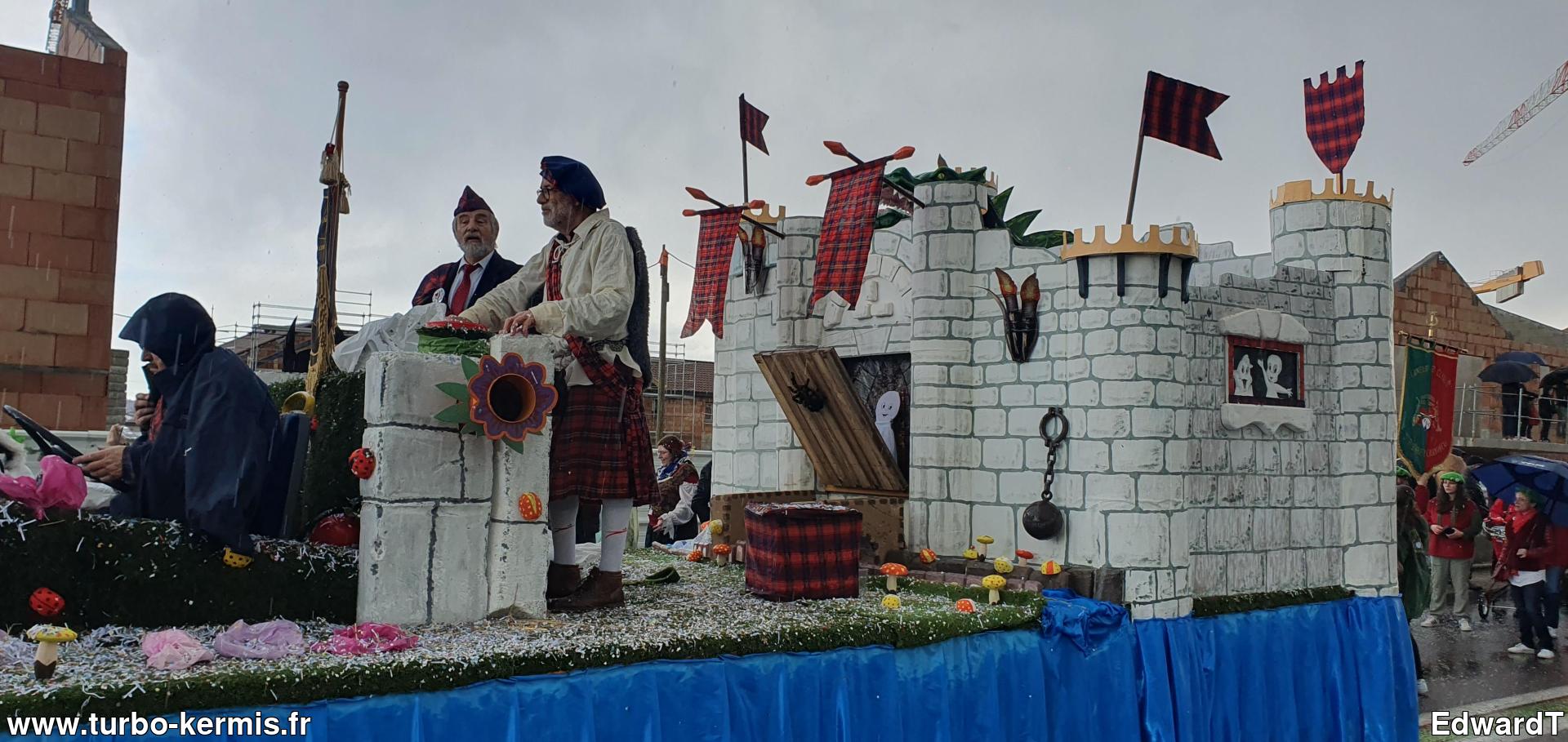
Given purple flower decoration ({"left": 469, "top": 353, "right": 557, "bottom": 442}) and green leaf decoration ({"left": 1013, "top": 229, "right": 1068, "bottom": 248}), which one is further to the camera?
green leaf decoration ({"left": 1013, "top": 229, "right": 1068, "bottom": 248})

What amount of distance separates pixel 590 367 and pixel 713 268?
142 inches

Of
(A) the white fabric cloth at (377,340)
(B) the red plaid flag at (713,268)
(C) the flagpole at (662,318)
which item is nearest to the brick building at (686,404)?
(C) the flagpole at (662,318)

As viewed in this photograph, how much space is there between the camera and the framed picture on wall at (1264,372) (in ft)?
22.7

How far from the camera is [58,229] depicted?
9.12 m

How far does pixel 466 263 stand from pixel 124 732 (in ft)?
9.98

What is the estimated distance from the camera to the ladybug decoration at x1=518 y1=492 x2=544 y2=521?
184 inches

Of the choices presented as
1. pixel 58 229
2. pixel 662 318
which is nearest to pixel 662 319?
pixel 662 318

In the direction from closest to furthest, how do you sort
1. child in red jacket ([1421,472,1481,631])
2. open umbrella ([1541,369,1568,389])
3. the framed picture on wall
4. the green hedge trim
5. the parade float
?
the parade float → the green hedge trim → the framed picture on wall → child in red jacket ([1421,472,1481,631]) → open umbrella ([1541,369,1568,389])

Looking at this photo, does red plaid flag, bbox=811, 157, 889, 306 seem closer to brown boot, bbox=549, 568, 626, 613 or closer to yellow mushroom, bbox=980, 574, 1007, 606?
yellow mushroom, bbox=980, 574, 1007, 606

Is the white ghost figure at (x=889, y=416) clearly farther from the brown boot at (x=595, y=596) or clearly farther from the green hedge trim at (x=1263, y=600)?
the brown boot at (x=595, y=596)

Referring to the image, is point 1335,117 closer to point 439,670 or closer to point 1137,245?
point 1137,245

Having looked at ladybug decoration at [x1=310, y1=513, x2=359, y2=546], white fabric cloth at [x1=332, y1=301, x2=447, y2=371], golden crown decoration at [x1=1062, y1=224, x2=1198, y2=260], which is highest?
golden crown decoration at [x1=1062, y1=224, x2=1198, y2=260]

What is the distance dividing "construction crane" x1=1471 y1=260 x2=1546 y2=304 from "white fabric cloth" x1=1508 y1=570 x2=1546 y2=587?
16663 millimetres

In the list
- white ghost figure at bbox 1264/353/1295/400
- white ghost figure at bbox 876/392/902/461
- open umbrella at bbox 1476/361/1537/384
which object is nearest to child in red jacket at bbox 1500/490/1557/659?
white ghost figure at bbox 1264/353/1295/400
